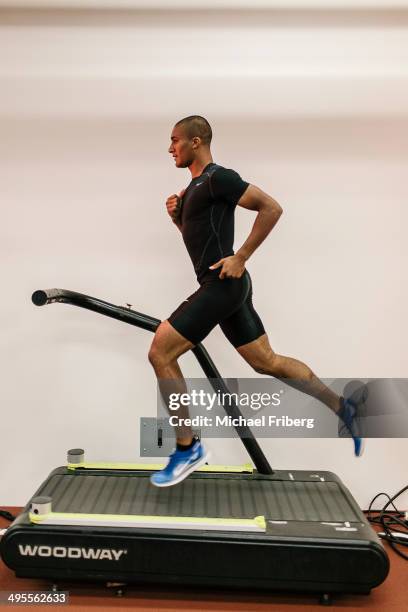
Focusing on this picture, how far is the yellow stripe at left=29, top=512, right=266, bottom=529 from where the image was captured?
226 cm

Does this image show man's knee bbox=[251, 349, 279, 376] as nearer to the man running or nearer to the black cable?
the man running

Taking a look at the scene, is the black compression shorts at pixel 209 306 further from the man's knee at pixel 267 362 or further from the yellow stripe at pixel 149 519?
the yellow stripe at pixel 149 519

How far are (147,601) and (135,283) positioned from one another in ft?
5.49

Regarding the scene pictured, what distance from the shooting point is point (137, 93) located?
3104 millimetres

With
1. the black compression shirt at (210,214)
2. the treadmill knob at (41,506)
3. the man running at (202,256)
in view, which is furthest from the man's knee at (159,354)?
the treadmill knob at (41,506)

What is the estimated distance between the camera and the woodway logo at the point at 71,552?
2.23 m

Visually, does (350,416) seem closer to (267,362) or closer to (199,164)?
(267,362)

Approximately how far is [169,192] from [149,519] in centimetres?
180

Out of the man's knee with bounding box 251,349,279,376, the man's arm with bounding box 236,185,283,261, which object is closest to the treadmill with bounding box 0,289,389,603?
the man's knee with bounding box 251,349,279,376

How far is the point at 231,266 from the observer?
2.30m

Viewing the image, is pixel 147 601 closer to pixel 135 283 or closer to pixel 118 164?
pixel 135 283

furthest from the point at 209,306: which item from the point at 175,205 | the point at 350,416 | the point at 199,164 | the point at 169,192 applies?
the point at 169,192

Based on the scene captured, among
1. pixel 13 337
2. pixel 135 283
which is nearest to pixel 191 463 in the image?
pixel 135 283

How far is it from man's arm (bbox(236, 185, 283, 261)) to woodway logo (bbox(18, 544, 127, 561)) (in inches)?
53.9
